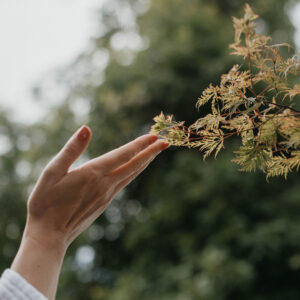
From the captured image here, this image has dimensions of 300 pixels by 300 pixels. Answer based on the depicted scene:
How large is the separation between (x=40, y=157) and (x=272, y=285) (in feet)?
10.8

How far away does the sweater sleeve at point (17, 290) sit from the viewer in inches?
17.7

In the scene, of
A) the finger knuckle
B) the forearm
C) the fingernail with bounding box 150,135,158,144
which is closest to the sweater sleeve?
the forearm

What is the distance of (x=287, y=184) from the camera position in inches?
145

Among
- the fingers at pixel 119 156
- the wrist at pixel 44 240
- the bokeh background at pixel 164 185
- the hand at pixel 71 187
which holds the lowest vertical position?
the wrist at pixel 44 240

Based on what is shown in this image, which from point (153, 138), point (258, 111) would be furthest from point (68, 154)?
point (258, 111)

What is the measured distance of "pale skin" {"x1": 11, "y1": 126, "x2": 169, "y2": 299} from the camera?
504 millimetres

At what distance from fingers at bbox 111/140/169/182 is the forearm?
0.50ft

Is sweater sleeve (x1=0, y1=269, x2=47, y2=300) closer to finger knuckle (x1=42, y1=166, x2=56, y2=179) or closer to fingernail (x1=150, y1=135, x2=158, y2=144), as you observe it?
finger knuckle (x1=42, y1=166, x2=56, y2=179)

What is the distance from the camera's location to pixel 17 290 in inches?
17.9

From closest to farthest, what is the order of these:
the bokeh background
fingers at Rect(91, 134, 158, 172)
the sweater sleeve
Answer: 1. the sweater sleeve
2. fingers at Rect(91, 134, 158, 172)
3. the bokeh background

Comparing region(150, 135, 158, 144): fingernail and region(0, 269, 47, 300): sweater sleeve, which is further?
region(150, 135, 158, 144): fingernail

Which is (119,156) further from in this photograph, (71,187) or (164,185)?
(164,185)

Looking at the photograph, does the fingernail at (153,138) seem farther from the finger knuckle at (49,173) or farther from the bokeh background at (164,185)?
the bokeh background at (164,185)

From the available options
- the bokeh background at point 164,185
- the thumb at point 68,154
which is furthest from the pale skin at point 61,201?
the bokeh background at point 164,185
